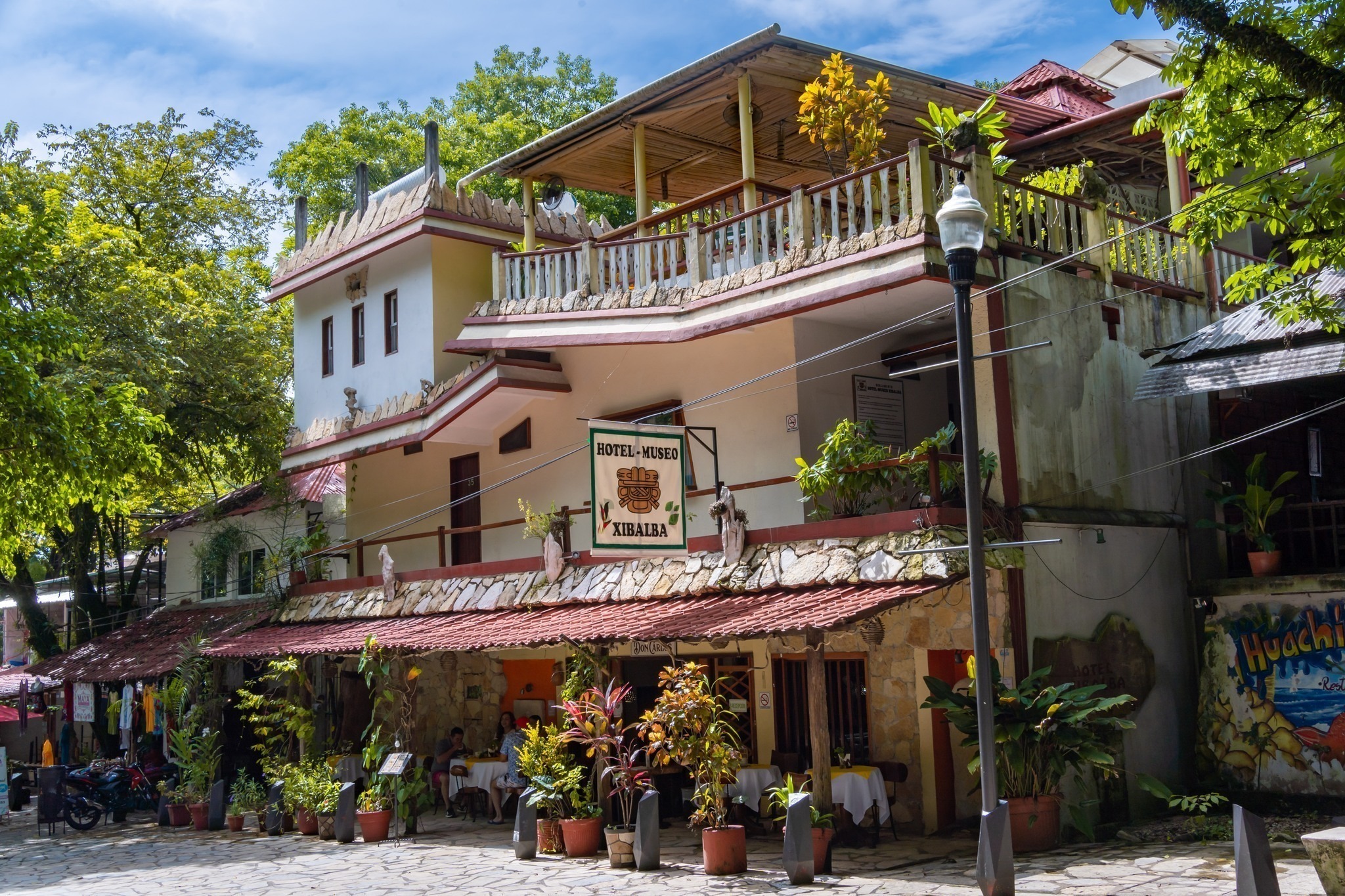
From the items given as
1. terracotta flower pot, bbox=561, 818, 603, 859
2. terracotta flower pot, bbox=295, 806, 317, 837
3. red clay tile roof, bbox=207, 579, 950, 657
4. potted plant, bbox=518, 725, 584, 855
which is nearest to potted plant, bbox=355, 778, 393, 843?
terracotta flower pot, bbox=295, 806, 317, 837

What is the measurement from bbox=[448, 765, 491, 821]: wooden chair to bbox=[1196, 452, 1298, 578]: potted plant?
35.7 ft

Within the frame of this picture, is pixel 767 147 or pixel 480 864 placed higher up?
pixel 767 147

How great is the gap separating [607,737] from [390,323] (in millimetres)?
10422

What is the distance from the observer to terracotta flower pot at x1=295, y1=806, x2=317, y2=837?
17.5 m

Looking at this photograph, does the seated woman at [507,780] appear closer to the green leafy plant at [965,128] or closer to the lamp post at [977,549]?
the lamp post at [977,549]

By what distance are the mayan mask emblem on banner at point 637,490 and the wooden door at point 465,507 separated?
747cm

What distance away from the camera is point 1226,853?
11.8 meters

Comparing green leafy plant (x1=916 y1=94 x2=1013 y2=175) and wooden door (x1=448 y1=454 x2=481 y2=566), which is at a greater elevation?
green leafy plant (x1=916 y1=94 x2=1013 y2=175)

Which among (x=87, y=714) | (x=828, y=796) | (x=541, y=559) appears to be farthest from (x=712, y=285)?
(x=87, y=714)

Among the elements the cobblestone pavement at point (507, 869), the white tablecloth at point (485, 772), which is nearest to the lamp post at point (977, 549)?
the cobblestone pavement at point (507, 869)

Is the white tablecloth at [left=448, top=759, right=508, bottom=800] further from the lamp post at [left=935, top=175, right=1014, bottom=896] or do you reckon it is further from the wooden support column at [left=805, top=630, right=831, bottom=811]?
the lamp post at [left=935, top=175, right=1014, bottom=896]

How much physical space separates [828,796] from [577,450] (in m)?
→ 7.86

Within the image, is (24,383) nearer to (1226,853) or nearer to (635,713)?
(635,713)

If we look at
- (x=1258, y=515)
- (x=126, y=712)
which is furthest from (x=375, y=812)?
(x=1258, y=515)
